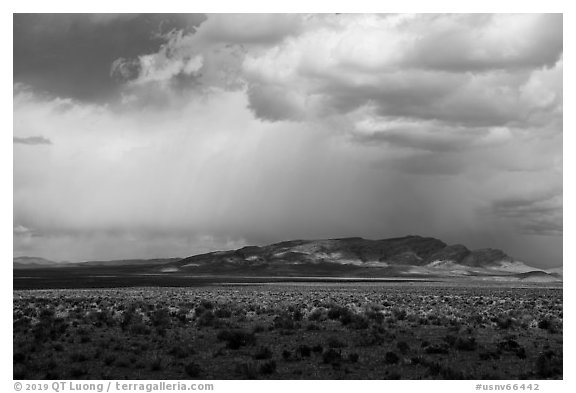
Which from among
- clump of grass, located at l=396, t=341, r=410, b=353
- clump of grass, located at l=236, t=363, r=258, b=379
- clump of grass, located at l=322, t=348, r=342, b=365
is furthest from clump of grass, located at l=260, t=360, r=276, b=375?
clump of grass, located at l=396, t=341, r=410, b=353

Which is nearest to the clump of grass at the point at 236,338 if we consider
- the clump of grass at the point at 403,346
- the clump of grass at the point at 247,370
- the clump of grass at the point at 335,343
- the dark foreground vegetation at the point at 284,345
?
the dark foreground vegetation at the point at 284,345

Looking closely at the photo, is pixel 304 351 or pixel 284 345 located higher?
pixel 304 351

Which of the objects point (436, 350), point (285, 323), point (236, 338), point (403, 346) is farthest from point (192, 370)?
point (285, 323)

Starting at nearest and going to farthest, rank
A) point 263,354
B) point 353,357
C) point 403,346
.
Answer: point 353,357 < point 263,354 < point 403,346

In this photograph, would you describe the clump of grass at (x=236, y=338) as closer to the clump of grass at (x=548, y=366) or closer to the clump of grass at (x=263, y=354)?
the clump of grass at (x=263, y=354)

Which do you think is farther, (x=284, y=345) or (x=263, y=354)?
(x=284, y=345)

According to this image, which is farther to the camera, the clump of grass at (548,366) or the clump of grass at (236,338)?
the clump of grass at (236,338)

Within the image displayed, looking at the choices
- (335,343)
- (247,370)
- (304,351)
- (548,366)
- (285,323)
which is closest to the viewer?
(247,370)

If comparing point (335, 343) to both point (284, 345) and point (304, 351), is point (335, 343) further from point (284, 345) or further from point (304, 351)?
point (304, 351)

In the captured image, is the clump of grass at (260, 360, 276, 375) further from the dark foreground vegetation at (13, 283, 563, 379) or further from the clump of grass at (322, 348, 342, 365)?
the clump of grass at (322, 348, 342, 365)
